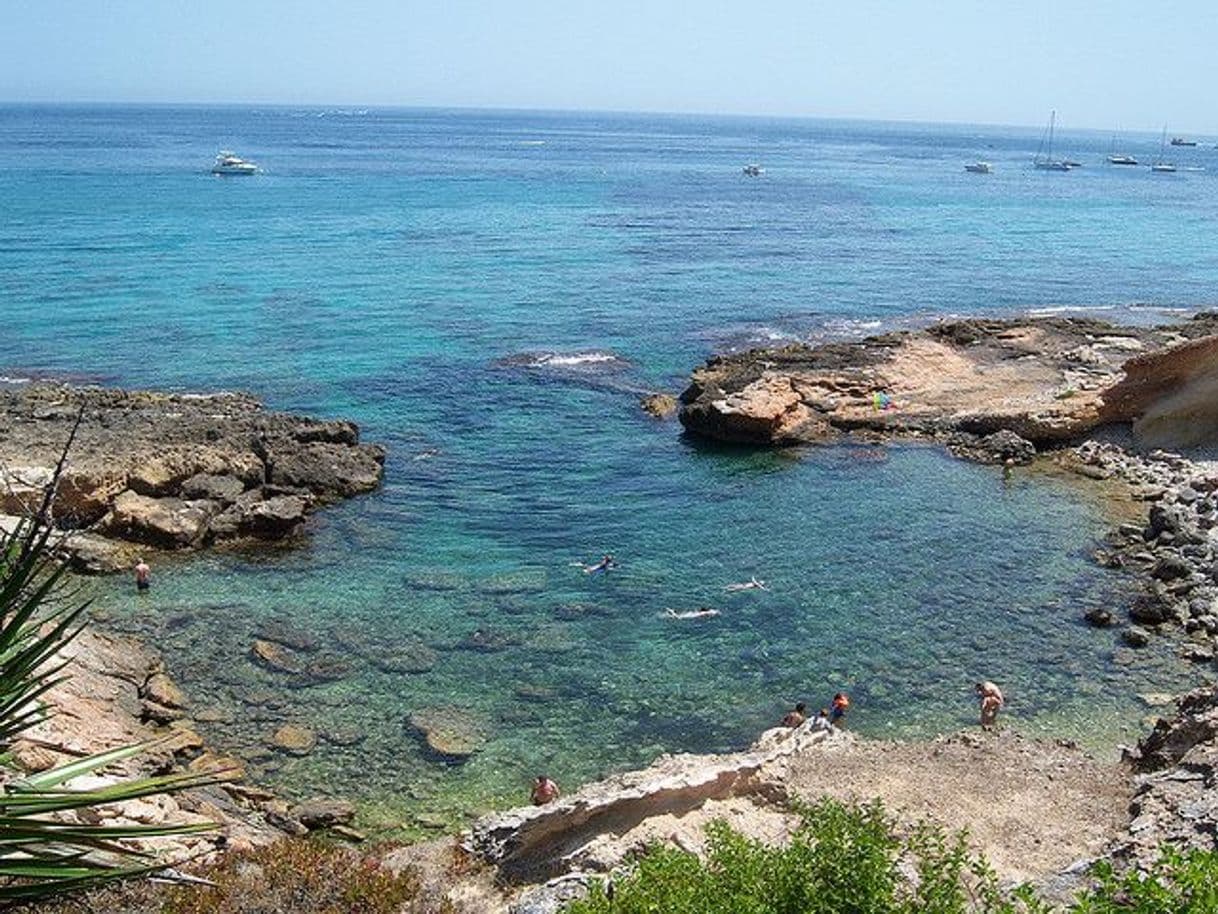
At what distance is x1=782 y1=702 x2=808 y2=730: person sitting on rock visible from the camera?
21875 mm

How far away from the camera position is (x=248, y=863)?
1471 cm

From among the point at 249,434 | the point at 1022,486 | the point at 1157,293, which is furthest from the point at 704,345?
the point at 1157,293

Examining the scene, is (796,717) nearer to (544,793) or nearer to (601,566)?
(544,793)

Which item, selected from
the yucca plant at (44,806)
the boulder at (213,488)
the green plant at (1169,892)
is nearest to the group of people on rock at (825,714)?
the green plant at (1169,892)

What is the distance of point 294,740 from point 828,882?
13.7 m

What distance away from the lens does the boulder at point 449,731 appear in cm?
2183

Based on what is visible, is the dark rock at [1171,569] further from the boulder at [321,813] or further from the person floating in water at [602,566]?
the boulder at [321,813]

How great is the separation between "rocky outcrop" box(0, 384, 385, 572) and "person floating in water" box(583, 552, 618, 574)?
29.7 feet

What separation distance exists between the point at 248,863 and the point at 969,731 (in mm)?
13729

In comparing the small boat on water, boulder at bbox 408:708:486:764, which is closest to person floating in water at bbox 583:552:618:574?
boulder at bbox 408:708:486:764

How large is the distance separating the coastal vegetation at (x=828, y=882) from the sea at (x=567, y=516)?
8532mm

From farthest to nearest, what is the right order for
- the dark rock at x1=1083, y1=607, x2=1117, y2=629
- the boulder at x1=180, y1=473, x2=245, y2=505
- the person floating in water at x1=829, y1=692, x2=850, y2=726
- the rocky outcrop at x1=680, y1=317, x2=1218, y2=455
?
the rocky outcrop at x1=680, y1=317, x2=1218, y2=455
the boulder at x1=180, y1=473, x2=245, y2=505
the dark rock at x1=1083, y1=607, x2=1117, y2=629
the person floating in water at x1=829, y1=692, x2=850, y2=726

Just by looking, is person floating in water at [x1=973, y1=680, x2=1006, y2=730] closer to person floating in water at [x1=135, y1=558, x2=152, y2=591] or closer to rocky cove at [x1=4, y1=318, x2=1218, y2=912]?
rocky cove at [x1=4, y1=318, x2=1218, y2=912]

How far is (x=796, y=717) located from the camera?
2192 cm
